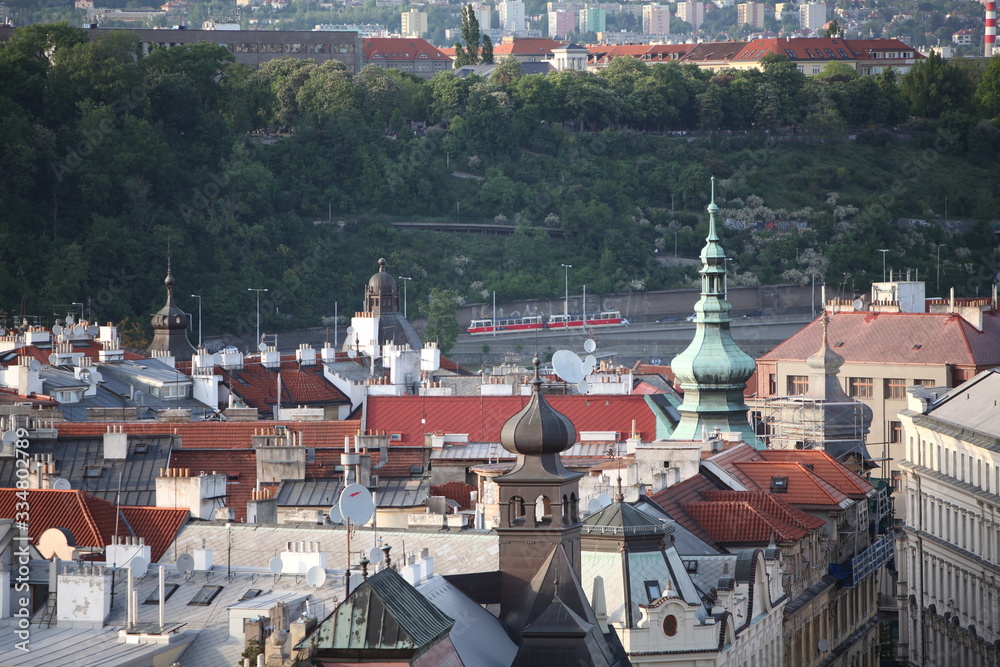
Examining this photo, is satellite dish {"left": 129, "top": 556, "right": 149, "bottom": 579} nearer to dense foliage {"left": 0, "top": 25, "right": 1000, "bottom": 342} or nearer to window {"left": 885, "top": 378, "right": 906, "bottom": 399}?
window {"left": 885, "top": 378, "right": 906, "bottom": 399}

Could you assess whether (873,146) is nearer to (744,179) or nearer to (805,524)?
(744,179)

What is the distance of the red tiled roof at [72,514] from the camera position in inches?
1625

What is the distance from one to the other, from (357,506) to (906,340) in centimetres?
6631

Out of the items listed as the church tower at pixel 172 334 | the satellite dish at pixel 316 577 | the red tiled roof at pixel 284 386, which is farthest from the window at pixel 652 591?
the church tower at pixel 172 334

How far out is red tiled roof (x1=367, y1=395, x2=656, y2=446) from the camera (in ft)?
236

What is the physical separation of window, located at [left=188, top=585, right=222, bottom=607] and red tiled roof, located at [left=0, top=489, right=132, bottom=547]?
16.1 ft

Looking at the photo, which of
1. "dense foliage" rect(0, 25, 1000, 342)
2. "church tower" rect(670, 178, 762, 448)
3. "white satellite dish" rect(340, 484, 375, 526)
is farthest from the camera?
"dense foliage" rect(0, 25, 1000, 342)

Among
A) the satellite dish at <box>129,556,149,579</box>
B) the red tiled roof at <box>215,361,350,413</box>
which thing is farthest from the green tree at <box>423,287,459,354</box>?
the satellite dish at <box>129,556,149,579</box>

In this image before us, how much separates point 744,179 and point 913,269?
2037 centimetres

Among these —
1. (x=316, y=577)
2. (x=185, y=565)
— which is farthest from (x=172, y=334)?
(x=316, y=577)

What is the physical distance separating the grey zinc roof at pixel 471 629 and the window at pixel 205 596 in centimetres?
385

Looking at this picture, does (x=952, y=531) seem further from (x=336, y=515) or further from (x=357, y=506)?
(x=357, y=506)

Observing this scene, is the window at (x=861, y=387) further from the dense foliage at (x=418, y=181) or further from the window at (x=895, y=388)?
the dense foliage at (x=418, y=181)

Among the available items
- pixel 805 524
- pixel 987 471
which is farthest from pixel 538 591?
pixel 987 471
